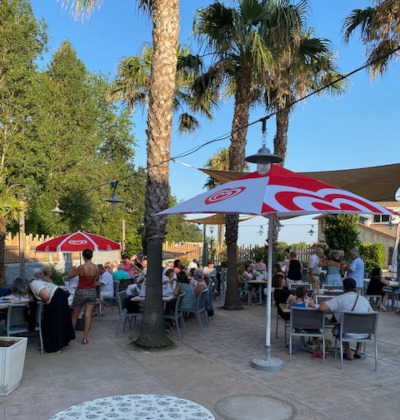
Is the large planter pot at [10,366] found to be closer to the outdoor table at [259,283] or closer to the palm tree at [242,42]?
the palm tree at [242,42]

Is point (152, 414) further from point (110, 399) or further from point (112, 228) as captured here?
point (112, 228)

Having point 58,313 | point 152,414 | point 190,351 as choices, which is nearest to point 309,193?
point 190,351

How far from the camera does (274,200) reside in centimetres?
519

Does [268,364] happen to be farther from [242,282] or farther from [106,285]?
[242,282]

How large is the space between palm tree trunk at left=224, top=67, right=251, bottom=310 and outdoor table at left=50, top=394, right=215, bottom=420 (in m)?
6.90

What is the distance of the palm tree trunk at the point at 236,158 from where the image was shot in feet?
33.9

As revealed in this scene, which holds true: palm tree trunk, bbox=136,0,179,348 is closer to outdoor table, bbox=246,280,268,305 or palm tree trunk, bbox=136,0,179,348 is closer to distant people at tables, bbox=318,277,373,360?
distant people at tables, bbox=318,277,373,360

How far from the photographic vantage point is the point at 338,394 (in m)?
4.73

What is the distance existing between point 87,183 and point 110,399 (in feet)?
78.2

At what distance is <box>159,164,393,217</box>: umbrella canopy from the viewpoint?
5105 mm

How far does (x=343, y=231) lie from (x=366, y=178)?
941 cm

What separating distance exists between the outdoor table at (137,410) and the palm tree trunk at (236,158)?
22.6 feet

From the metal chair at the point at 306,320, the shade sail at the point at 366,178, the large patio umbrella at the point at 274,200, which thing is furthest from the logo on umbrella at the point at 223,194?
the shade sail at the point at 366,178

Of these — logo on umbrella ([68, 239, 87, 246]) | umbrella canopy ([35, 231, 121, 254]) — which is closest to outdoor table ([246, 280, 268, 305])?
umbrella canopy ([35, 231, 121, 254])
